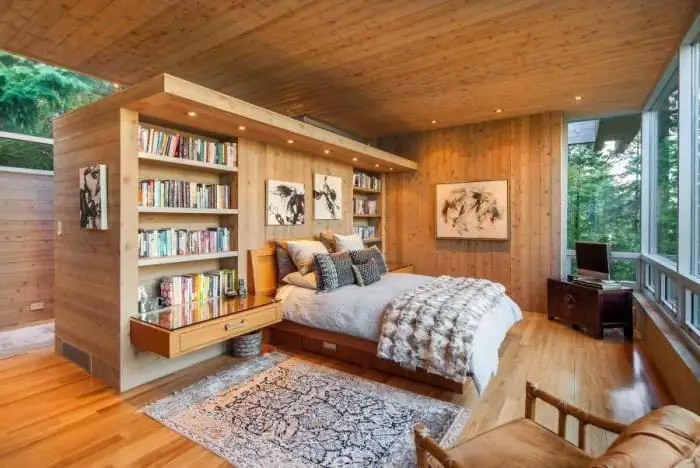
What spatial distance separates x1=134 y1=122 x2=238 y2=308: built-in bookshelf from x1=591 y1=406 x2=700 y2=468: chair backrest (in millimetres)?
2951

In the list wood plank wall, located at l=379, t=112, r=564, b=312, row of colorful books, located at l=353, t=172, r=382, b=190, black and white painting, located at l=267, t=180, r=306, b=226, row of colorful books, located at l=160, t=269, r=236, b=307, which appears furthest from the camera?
row of colorful books, located at l=353, t=172, r=382, b=190

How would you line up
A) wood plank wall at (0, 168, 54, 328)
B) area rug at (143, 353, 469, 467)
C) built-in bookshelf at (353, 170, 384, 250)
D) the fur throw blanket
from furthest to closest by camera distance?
built-in bookshelf at (353, 170, 384, 250)
wood plank wall at (0, 168, 54, 328)
the fur throw blanket
area rug at (143, 353, 469, 467)

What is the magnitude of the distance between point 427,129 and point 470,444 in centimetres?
493

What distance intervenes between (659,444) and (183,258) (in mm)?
3083

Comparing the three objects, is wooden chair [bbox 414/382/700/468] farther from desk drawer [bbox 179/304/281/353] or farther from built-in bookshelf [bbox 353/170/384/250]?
built-in bookshelf [bbox 353/170/384/250]

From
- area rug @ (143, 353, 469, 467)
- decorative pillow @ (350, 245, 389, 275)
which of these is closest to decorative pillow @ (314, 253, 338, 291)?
decorative pillow @ (350, 245, 389, 275)

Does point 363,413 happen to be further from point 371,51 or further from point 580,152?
point 580,152

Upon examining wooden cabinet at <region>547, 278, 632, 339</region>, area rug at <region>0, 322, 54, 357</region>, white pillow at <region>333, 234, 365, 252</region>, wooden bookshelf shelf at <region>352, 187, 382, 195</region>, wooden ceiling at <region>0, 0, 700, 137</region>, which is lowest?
area rug at <region>0, 322, 54, 357</region>

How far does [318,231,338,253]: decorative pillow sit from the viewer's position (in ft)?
14.2

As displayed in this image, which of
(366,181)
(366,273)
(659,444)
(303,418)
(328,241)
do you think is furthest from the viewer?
(366,181)

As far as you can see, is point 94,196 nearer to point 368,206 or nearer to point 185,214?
point 185,214

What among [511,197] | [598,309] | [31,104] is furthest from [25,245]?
[598,309]

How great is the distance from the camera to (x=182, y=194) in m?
3.16

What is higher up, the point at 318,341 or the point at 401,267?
the point at 401,267
